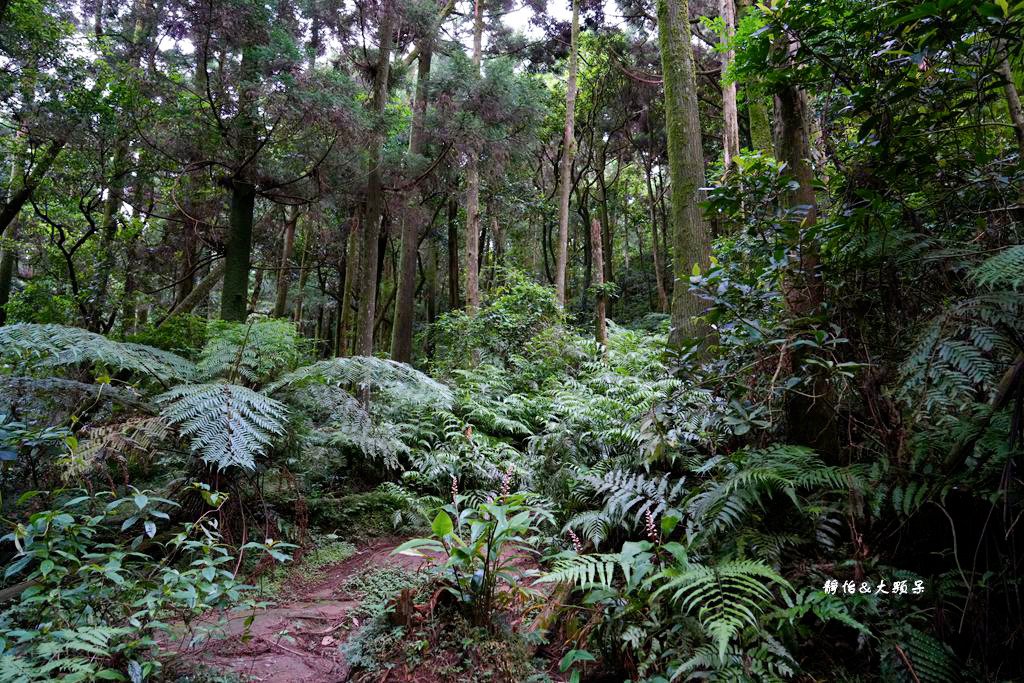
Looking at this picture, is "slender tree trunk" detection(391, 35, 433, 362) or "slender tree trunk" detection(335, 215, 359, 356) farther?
"slender tree trunk" detection(391, 35, 433, 362)

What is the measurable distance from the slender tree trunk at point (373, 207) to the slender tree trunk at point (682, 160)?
5058 millimetres

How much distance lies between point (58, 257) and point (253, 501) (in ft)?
33.3

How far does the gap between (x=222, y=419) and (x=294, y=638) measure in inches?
57.4

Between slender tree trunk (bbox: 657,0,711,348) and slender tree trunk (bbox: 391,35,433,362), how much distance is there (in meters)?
6.85

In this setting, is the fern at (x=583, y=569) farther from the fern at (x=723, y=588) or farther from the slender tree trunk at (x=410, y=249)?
the slender tree trunk at (x=410, y=249)

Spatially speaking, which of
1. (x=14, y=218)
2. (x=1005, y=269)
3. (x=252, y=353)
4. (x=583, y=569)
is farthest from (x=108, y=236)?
(x=1005, y=269)

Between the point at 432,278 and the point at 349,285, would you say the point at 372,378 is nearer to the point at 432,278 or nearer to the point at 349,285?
the point at 349,285

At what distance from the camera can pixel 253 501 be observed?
Answer: 4.36 m

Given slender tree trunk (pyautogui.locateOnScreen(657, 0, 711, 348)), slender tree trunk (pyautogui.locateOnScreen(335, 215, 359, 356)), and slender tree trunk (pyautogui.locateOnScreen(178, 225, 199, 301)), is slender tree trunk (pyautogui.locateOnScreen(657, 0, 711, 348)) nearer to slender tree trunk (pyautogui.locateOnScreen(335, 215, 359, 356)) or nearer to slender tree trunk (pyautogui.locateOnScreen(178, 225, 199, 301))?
slender tree trunk (pyautogui.locateOnScreen(335, 215, 359, 356))

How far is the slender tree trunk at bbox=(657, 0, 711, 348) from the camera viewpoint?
542cm

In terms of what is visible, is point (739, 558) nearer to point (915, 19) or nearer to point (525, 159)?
point (915, 19)

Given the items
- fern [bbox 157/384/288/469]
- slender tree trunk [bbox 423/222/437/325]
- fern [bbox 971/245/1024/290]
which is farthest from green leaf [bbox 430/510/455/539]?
slender tree trunk [bbox 423/222/437/325]

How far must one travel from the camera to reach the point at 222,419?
3438mm

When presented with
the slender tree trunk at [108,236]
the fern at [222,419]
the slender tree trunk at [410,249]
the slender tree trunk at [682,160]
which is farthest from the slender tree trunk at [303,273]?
the fern at [222,419]
